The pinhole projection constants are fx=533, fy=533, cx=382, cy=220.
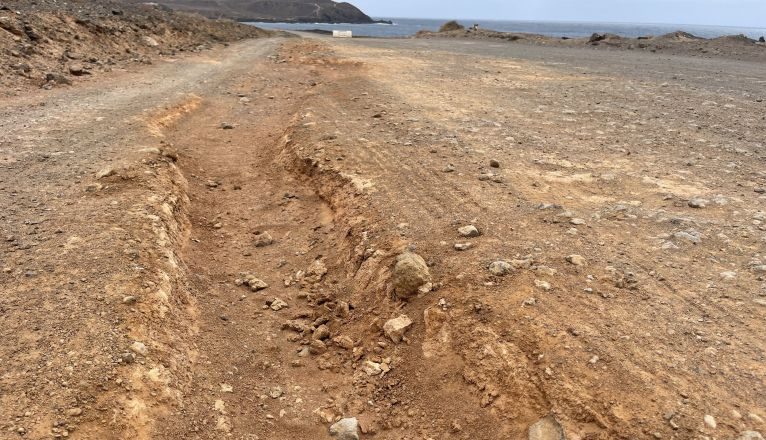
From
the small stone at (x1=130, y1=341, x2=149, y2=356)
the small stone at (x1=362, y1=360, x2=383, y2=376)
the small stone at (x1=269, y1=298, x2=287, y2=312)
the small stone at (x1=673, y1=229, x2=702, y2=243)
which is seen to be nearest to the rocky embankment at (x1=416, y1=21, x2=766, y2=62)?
the small stone at (x1=673, y1=229, x2=702, y2=243)

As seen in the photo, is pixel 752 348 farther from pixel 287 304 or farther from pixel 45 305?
pixel 45 305

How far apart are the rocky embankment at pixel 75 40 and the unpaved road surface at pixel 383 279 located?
4.32 meters

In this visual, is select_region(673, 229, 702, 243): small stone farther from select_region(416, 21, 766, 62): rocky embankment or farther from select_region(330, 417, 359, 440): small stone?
select_region(416, 21, 766, 62): rocky embankment

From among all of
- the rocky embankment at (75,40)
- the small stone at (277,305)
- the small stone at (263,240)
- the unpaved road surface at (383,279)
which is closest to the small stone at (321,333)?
the unpaved road surface at (383,279)

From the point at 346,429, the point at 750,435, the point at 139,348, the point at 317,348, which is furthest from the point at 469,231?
the point at 139,348

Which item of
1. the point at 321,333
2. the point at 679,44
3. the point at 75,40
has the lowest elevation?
the point at 321,333

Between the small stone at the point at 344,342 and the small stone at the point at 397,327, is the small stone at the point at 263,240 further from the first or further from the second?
the small stone at the point at 397,327

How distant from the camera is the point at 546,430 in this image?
9.55 feet

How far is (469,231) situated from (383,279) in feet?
2.87

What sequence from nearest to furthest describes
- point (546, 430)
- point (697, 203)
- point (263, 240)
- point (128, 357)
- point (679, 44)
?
point (546, 430) < point (128, 357) < point (697, 203) < point (263, 240) < point (679, 44)

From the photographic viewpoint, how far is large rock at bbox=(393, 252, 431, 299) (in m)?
4.16

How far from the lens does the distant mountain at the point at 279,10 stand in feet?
299

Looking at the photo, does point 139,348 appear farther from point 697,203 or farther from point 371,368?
point 697,203

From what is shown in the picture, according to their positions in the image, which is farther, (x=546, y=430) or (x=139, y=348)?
(x=139, y=348)
